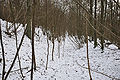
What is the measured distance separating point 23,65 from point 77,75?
228cm

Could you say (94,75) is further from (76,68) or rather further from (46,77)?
(46,77)

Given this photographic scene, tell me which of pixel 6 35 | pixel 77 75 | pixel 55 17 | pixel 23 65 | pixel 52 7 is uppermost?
pixel 52 7

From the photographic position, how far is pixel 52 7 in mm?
6910

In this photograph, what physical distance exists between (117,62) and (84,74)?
6.68 feet

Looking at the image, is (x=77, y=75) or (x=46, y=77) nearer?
(x=46, y=77)

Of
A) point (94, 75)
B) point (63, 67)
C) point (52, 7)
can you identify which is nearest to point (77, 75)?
point (94, 75)

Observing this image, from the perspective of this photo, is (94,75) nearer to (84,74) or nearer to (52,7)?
(84,74)

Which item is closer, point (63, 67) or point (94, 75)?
point (94, 75)

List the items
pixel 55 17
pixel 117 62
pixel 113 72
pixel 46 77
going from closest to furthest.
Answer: pixel 46 77
pixel 113 72
pixel 117 62
pixel 55 17

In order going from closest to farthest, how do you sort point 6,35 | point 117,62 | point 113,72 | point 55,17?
point 113,72 → point 117,62 → point 55,17 → point 6,35

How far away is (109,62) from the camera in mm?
6398

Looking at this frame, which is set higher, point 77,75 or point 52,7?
point 52,7

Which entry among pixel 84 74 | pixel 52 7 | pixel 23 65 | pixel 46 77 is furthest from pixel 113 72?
pixel 52 7

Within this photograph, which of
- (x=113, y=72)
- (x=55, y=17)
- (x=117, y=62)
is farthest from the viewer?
(x=55, y=17)
